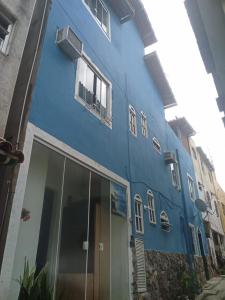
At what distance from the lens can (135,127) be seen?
11031mm

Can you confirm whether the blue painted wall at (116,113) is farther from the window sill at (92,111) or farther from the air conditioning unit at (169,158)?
the air conditioning unit at (169,158)

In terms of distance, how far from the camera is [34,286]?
445 cm

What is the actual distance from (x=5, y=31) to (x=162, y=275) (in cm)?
896

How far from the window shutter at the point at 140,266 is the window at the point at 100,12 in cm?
798

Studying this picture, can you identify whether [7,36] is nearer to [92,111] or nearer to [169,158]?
[92,111]

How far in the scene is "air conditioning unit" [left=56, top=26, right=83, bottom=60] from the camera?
6801mm

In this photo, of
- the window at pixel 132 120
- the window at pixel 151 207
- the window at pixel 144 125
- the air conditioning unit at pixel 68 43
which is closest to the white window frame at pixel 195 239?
the window at pixel 151 207

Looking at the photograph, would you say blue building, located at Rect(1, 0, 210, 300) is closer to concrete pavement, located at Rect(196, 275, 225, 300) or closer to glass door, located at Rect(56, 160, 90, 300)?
glass door, located at Rect(56, 160, 90, 300)

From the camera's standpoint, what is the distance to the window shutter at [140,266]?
771cm

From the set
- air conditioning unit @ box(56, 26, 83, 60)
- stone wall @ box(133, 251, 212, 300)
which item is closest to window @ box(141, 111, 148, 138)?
stone wall @ box(133, 251, 212, 300)

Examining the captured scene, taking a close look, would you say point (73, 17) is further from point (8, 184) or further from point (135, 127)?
point (8, 184)

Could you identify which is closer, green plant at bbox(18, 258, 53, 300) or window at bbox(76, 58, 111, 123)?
green plant at bbox(18, 258, 53, 300)

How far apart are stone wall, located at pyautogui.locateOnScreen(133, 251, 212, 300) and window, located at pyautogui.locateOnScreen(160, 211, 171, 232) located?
3.41ft

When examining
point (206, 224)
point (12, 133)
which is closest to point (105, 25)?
point (12, 133)
